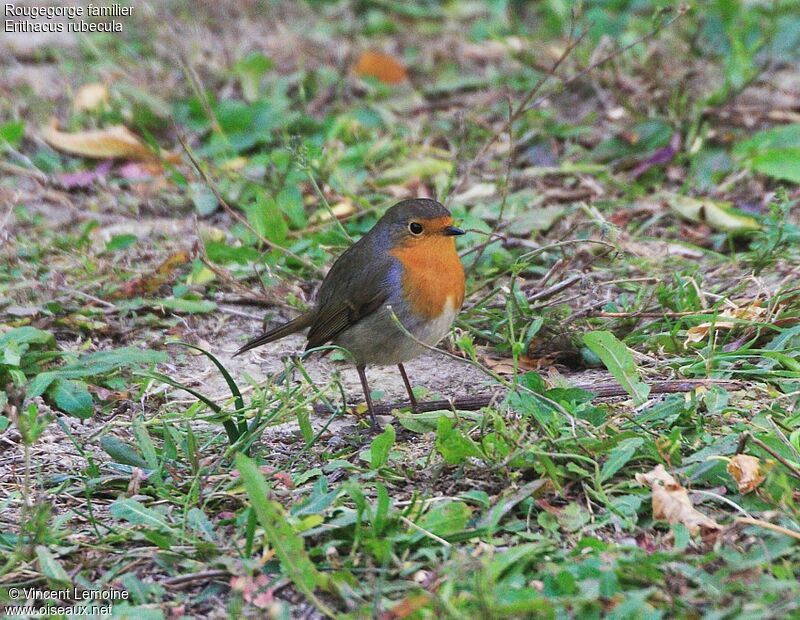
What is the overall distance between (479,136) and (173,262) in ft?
7.62

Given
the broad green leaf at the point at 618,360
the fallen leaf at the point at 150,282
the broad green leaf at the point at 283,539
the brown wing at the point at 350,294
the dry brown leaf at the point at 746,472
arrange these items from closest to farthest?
the broad green leaf at the point at 283,539
the dry brown leaf at the point at 746,472
the broad green leaf at the point at 618,360
the brown wing at the point at 350,294
the fallen leaf at the point at 150,282

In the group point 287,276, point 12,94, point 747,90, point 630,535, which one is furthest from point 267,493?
point 12,94

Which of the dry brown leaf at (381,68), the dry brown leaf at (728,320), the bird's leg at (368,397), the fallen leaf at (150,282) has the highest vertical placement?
the dry brown leaf at (381,68)

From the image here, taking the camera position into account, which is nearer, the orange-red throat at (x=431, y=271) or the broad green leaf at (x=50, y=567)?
the broad green leaf at (x=50, y=567)

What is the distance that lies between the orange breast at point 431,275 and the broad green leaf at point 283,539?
1409mm

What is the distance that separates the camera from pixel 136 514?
10.9 feet

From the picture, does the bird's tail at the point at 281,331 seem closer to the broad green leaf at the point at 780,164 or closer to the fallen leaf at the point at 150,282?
the fallen leaf at the point at 150,282

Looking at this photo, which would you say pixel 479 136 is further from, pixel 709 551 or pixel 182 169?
pixel 709 551

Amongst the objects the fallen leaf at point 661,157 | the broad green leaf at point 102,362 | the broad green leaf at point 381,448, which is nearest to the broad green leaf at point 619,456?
the broad green leaf at point 381,448

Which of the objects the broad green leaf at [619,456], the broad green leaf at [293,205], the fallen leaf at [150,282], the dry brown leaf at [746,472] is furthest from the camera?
the broad green leaf at [293,205]

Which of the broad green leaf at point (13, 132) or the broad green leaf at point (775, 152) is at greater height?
the broad green leaf at point (13, 132)

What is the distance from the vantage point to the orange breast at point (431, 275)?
14.3ft

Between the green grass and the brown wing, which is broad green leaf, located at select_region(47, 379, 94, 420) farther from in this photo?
the brown wing

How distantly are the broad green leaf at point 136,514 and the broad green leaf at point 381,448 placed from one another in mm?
716
